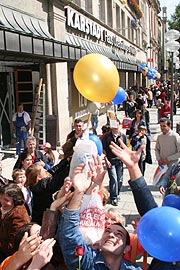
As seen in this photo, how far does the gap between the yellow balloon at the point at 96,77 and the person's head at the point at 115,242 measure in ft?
6.23

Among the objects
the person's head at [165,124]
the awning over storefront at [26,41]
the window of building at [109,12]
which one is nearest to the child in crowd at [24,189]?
the person's head at [165,124]

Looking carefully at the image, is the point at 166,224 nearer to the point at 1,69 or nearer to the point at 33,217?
the point at 33,217

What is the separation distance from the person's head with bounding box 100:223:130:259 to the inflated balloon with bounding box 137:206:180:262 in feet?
0.87

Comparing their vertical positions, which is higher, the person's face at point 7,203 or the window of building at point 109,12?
the window of building at point 109,12

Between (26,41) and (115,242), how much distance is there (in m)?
6.41

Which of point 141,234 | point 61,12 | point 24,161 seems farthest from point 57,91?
point 141,234

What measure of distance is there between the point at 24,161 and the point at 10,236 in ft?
6.99

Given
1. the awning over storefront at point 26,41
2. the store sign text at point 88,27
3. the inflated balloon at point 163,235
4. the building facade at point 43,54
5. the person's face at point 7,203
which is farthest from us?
the store sign text at point 88,27

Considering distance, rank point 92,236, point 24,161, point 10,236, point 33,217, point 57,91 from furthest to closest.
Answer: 1. point 57,91
2. point 24,161
3. point 33,217
4. point 10,236
5. point 92,236

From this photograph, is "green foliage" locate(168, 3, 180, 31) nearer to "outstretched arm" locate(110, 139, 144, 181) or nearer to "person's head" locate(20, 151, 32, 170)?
"person's head" locate(20, 151, 32, 170)

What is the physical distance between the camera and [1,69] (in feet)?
35.4

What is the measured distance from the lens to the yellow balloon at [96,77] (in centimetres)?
381

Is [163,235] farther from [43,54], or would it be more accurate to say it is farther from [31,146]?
[43,54]

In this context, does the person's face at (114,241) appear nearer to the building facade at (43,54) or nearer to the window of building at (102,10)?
the building facade at (43,54)
